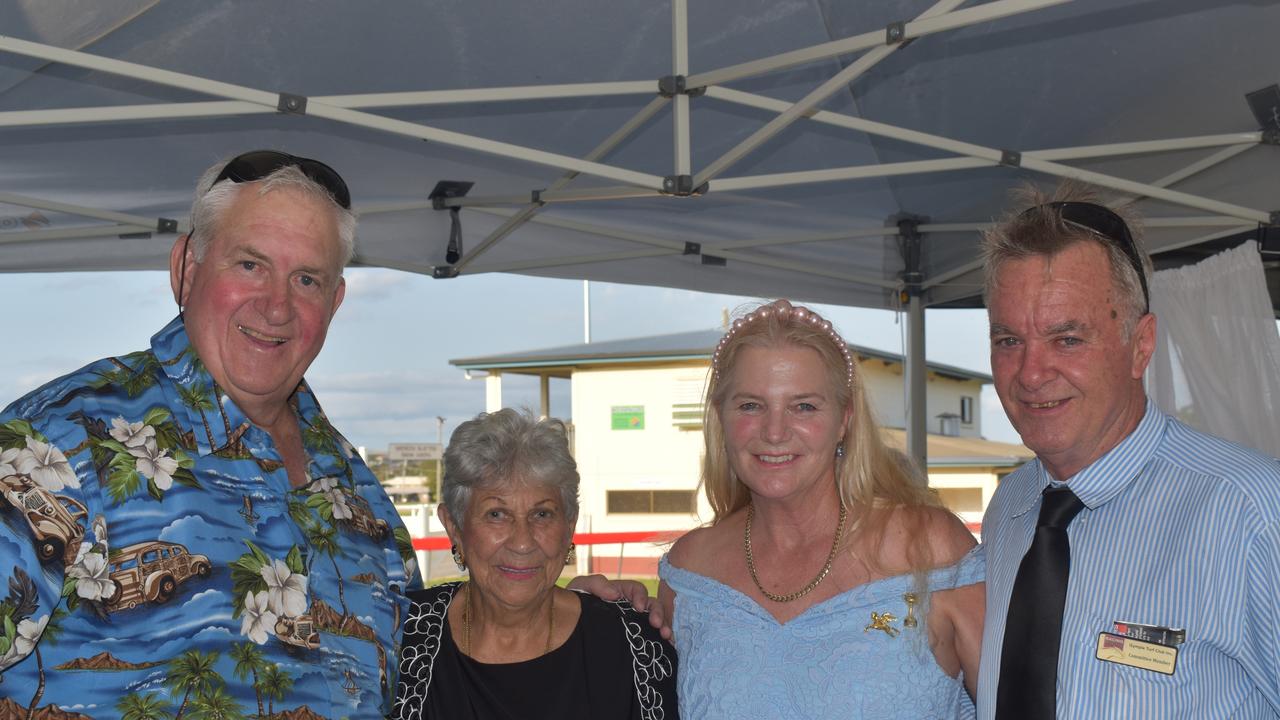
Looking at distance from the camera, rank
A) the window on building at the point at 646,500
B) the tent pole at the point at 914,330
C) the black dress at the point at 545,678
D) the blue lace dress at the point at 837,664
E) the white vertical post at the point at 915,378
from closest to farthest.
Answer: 1. the blue lace dress at the point at 837,664
2. the black dress at the point at 545,678
3. the tent pole at the point at 914,330
4. the white vertical post at the point at 915,378
5. the window on building at the point at 646,500

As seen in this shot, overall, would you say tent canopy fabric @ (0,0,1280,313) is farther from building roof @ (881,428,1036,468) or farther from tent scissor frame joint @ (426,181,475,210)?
building roof @ (881,428,1036,468)

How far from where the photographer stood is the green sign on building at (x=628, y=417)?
Result: 2056cm

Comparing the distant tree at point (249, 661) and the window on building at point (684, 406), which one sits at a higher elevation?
the window on building at point (684, 406)

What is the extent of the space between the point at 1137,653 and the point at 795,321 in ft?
3.21

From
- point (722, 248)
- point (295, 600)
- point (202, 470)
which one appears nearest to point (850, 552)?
point (295, 600)

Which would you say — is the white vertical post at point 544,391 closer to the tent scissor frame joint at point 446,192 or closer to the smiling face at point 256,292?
the tent scissor frame joint at point 446,192

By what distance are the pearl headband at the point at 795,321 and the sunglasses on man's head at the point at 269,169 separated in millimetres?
937

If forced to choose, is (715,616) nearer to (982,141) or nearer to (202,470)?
(202,470)

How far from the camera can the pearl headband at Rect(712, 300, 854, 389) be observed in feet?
7.93

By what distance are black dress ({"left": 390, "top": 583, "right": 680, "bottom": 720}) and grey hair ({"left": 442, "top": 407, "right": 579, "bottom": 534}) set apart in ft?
0.91

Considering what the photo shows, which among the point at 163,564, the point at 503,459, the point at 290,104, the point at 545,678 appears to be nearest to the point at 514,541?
the point at 503,459

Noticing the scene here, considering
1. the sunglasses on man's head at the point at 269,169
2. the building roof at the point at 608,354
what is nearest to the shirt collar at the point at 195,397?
the sunglasses on man's head at the point at 269,169

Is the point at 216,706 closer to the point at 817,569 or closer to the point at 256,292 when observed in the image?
the point at 256,292

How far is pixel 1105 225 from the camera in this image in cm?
193
